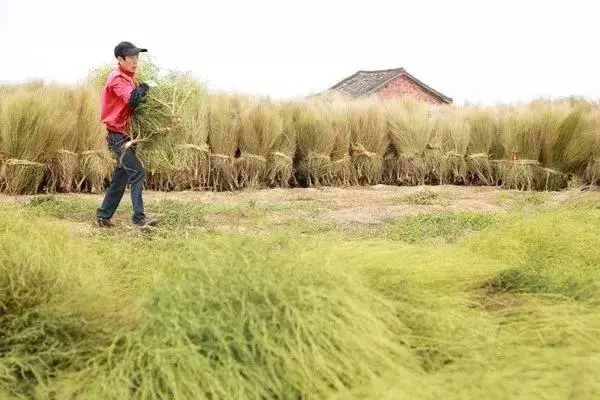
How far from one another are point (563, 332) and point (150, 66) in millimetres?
6133

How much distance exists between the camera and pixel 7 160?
9.84 m

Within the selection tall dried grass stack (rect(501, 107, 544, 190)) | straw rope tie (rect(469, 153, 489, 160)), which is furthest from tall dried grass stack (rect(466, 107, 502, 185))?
tall dried grass stack (rect(501, 107, 544, 190))

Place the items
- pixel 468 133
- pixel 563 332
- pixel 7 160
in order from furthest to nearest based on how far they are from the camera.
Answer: pixel 468 133 → pixel 7 160 → pixel 563 332

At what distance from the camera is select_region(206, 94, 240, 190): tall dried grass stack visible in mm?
11445

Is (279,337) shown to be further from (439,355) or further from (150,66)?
(150,66)

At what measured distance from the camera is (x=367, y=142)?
13406 mm

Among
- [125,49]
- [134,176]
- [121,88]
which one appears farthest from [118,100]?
[134,176]

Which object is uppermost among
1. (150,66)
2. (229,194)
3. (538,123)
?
(150,66)

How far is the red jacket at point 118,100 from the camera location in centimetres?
698

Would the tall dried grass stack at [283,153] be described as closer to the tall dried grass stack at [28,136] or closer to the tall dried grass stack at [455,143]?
the tall dried grass stack at [455,143]

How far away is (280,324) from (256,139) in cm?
940

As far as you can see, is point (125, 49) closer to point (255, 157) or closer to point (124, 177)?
Answer: point (124, 177)

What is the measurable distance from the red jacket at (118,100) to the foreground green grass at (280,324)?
3.50 meters

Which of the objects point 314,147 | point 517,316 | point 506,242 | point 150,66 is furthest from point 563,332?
point 314,147
